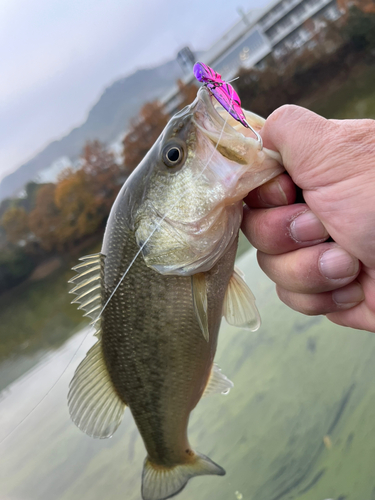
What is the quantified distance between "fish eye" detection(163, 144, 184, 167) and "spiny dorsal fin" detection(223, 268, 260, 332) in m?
0.53

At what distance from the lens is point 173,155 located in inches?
37.3

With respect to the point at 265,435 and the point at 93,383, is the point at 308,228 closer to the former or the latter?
the point at 93,383

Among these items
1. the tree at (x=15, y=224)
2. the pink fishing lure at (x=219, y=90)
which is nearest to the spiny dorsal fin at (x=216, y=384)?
the pink fishing lure at (x=219, y=90)

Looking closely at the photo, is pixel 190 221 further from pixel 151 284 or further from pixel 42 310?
pixel 42 310

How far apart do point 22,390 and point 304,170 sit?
4.99m

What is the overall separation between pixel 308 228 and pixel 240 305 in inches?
17.0

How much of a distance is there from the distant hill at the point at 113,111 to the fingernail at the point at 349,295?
17234 millimetres

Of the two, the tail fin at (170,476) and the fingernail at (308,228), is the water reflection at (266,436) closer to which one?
the tail fin at (170,476)

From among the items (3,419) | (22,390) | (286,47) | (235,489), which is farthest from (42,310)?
(286,47)

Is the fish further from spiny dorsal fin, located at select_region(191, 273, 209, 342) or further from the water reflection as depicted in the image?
the water reflection

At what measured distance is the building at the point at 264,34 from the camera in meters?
17.9

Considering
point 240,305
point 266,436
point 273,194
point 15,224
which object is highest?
point 15,224

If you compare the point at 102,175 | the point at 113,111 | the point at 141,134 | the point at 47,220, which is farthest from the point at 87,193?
the point at 113,111

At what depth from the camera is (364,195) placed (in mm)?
801
